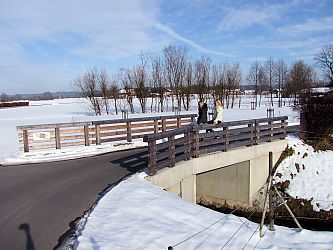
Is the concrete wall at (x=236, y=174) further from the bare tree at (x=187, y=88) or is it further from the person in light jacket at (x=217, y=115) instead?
the bare tree at (x=187, y=88)

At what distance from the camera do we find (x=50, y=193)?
7.90m

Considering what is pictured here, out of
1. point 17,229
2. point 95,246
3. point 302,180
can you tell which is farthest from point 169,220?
point 302,180

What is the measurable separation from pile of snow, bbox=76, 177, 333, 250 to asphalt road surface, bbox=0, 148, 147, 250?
544 millimetres

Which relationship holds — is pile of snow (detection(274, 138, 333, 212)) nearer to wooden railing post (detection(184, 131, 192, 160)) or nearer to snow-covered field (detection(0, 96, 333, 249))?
wooden railing post (detection(184, 131, 192, 160))

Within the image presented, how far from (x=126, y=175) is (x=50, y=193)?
2178 millimetres

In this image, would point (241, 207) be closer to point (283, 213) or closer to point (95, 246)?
point (283, 213)

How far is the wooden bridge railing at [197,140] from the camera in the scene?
9102mm

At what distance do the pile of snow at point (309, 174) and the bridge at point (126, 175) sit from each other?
0.87 meters

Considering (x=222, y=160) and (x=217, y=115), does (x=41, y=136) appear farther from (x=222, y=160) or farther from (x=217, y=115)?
(x=222, y=160)

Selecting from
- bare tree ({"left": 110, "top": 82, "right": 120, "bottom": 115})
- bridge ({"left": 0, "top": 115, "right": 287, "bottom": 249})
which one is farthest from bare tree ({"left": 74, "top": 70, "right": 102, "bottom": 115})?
bridge ({"left": 0, "top": 115, "right": 287, "bottom": 249})

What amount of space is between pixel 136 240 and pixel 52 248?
1.28 m

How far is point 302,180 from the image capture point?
15117mm

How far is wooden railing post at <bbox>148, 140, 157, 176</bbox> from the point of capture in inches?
349

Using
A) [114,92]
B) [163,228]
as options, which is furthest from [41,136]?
[114,92]
